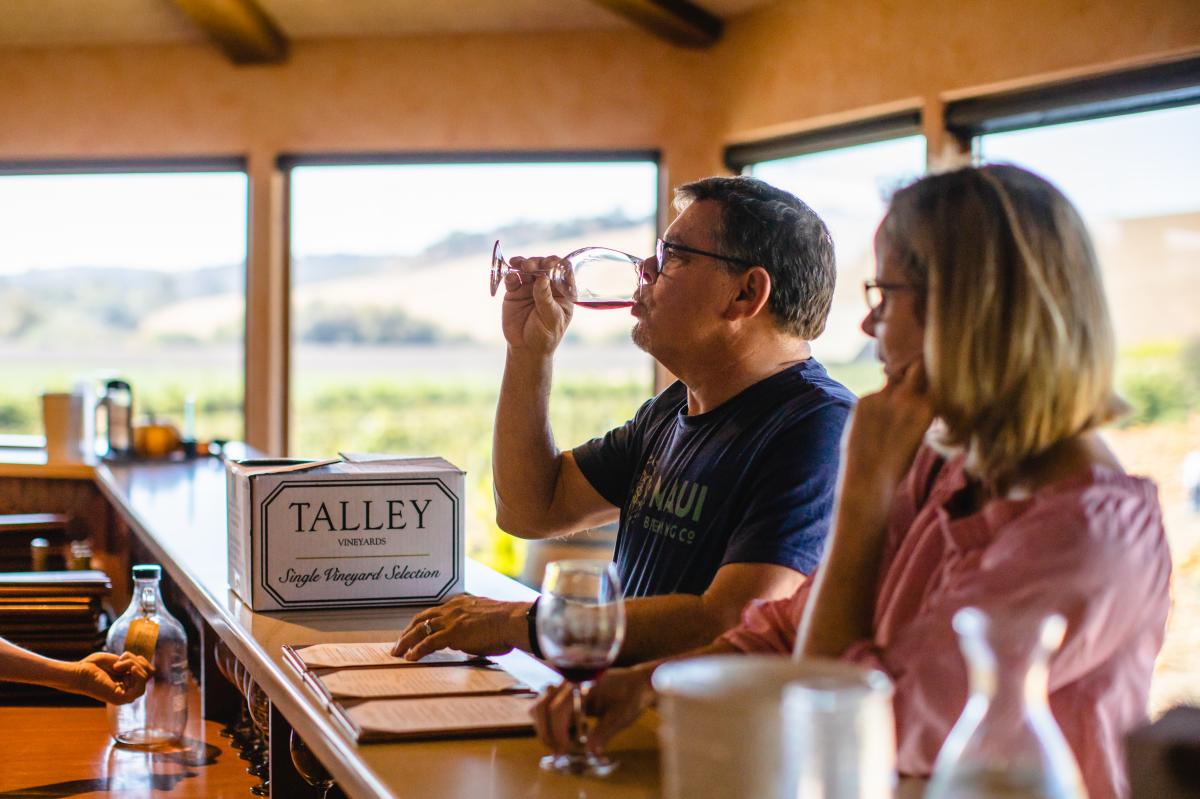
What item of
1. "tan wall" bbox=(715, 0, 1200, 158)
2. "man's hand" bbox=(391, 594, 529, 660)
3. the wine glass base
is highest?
"tan wall" bbox=(715, 0, 1200, 158)

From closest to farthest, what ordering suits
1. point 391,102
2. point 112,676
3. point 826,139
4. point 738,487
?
point 738,487, point 112,676, point 826,139, point 391,102

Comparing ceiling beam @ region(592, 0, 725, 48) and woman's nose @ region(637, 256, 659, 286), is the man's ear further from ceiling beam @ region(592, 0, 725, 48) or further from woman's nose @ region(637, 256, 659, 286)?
ceiling beam @ region(592, 0, 725, 48)

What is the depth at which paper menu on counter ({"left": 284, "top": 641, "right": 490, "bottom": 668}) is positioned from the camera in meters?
1.57

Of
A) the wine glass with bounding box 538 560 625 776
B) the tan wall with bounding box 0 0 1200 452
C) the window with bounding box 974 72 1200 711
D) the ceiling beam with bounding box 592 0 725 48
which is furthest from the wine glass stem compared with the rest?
the ceiling beam with bounding box 592 0 725 48

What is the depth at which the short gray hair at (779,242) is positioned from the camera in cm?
208

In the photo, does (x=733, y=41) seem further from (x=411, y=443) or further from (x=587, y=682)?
(x=587, y=682)

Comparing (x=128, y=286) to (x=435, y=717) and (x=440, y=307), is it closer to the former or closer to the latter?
(x=440, y=307)

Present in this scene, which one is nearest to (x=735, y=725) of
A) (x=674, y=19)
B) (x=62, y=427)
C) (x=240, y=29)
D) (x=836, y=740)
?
(x=836, y=740)

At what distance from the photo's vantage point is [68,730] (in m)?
2.24

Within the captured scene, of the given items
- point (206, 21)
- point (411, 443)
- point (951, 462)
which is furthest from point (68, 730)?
point (411, 443)

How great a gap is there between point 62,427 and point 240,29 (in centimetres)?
209

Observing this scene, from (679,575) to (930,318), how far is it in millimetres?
787

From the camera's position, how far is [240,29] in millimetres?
5453

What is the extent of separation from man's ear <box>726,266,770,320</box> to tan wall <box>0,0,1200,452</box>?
302cm
